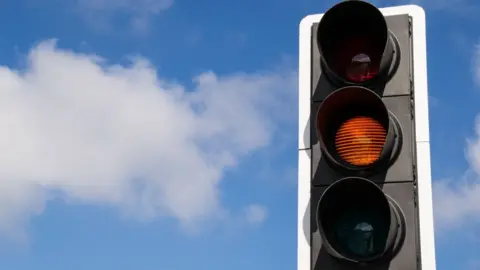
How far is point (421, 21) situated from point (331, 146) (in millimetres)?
1142

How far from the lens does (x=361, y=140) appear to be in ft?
13.0

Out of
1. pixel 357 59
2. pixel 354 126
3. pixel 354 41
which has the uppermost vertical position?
pixel 354 41

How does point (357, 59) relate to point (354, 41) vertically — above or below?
below

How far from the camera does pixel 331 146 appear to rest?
4.12m

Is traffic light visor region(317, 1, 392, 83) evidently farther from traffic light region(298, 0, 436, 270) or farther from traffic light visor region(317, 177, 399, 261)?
traffic light visor region(317, 177, 399, 261)

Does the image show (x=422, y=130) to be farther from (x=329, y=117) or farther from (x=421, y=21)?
(x=421, y=21)

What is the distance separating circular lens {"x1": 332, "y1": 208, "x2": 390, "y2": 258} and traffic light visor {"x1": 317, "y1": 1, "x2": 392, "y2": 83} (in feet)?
2.57

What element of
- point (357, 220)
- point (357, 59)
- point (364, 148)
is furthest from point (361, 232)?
point (357, 59)

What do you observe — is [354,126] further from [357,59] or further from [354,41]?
[354,41]

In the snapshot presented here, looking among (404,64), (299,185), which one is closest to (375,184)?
(299,185)

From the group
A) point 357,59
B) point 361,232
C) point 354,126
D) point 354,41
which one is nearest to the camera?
point 361,232

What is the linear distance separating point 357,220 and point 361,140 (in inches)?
16.7

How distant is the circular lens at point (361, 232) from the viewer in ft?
12.6

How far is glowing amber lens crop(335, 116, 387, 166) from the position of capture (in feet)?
13.0
